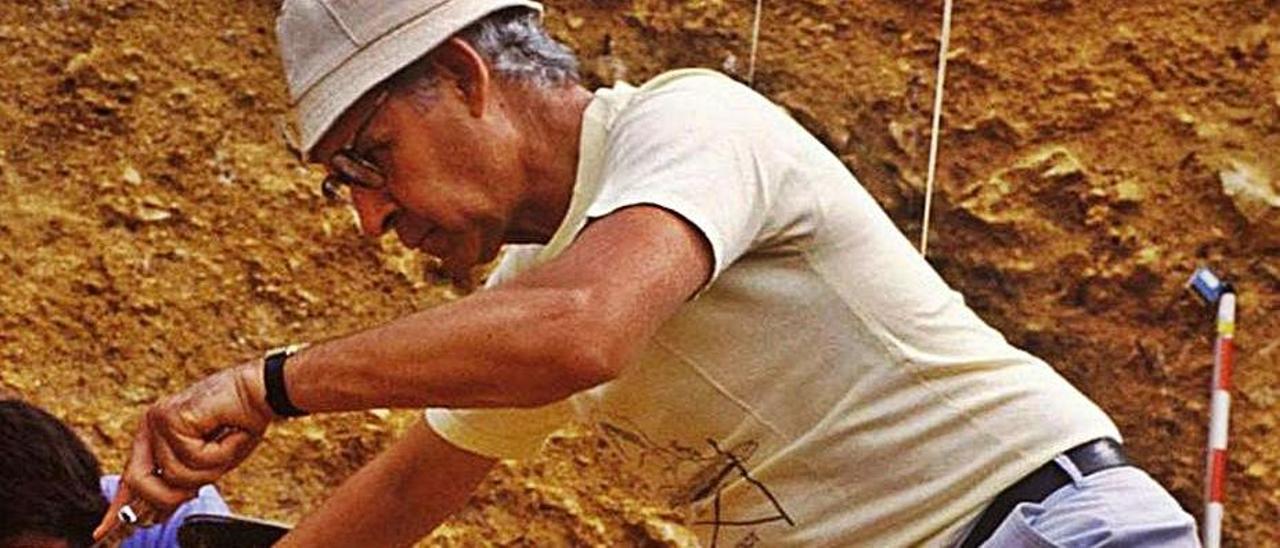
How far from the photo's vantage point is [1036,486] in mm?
1840

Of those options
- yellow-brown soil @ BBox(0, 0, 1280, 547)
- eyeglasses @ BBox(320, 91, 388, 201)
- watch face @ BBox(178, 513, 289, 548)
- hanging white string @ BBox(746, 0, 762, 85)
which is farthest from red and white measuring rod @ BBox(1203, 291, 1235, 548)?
eyeglasses @ BBox(320, 91, 388, 201)

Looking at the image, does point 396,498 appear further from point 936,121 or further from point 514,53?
point 936,121

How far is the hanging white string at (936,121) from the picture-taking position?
3.82m

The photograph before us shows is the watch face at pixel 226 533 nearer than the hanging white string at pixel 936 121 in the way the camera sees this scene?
Yes

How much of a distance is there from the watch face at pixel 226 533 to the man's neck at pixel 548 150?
61 cm

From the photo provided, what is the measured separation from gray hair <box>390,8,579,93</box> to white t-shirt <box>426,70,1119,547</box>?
0.05 m

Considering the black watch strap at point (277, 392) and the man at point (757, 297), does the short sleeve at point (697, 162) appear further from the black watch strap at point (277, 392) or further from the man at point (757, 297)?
the black watch strap at point (277, 392)

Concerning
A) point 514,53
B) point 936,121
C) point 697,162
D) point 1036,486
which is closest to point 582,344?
point 697,162

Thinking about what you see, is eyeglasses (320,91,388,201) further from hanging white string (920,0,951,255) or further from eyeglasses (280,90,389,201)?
hanging white string (920,0,951,255)

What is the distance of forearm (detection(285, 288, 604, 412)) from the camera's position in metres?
1.54

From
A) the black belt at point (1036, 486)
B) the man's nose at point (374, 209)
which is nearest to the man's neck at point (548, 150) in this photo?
the man's nose at point (374, 209)

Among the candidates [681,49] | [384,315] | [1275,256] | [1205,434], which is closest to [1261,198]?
[1275,256]

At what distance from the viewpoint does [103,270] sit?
12.9 feet

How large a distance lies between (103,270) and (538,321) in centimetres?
256
